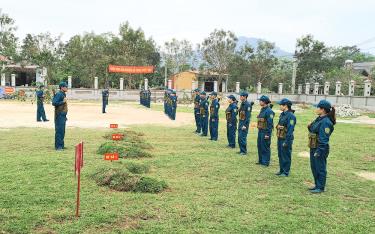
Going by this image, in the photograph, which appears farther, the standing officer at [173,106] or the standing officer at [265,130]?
the standing officer at [173,106]

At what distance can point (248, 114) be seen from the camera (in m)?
11.5

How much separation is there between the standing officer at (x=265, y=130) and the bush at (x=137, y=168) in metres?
2.90

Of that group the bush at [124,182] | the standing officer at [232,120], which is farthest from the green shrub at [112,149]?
the standing officer at [232,120]

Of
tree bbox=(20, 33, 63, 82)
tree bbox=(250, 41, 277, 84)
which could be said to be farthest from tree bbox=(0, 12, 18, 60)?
tree bbox=(250, 41, 277, 84)

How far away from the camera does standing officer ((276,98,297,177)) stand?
8.75 metres

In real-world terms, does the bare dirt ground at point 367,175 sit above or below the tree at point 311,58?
below

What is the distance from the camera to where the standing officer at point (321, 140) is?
24.3 ft

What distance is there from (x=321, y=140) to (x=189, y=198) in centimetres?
255

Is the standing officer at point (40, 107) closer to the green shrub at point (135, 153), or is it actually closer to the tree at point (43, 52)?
the green shrub at point (135, 153)

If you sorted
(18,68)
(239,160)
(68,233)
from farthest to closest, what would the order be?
(18,68) → (239,160) → (68,233)

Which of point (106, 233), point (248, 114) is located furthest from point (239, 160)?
point (106, 233)

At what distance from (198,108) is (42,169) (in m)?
8.91

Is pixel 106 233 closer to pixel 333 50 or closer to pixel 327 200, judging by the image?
pixel 327 200

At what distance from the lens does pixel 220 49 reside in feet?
169
